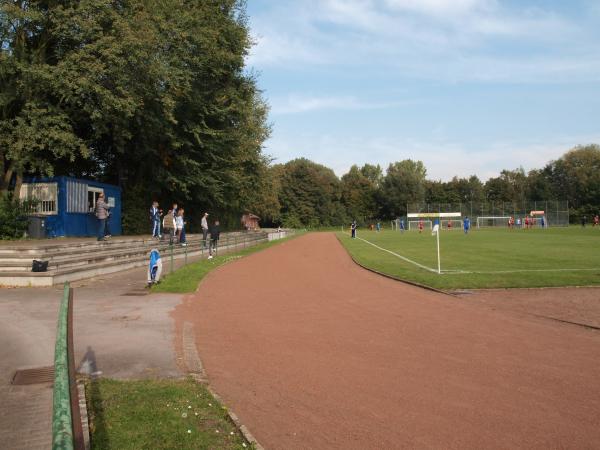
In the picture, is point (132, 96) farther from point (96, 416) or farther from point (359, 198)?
point (359, 198)

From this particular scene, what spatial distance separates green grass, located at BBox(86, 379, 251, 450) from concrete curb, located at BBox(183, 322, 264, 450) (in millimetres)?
60

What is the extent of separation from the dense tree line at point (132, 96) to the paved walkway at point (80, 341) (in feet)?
37.5

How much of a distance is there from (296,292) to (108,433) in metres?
9.51

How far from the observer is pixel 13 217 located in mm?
20703

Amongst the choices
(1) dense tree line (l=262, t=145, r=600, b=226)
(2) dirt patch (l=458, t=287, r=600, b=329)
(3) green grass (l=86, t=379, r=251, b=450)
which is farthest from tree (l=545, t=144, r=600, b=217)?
(3) green grass (l=86, t=379, r=251, b=450)

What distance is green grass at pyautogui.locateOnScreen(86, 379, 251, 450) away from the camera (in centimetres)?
423

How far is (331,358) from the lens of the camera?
7234 millimetres

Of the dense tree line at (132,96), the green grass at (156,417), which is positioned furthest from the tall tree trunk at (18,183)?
the green grass at (156,417)

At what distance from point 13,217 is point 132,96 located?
7.27 meters

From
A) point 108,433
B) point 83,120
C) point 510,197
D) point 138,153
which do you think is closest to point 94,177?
point 138,153

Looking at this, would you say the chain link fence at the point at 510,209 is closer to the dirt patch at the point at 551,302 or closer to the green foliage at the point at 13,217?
the green foliage at the point at 13,217

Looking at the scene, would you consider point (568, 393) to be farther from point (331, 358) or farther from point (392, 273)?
point (392, 273)

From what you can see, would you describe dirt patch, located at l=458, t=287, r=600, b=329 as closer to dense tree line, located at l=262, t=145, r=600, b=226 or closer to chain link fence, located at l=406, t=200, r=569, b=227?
chain link fence, located at l=406, t=200, r=569, b=227

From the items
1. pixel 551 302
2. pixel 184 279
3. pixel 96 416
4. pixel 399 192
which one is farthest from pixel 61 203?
pixel 399 192
